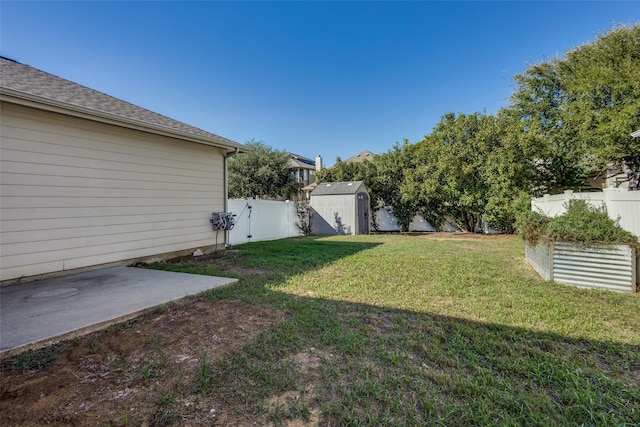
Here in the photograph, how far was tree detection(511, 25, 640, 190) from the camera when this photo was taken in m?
9.48

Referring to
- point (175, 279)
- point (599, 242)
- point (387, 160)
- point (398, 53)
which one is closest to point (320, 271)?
point (175, 279)

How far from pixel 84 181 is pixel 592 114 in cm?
1540

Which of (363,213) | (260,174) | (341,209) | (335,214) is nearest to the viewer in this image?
(341,209)

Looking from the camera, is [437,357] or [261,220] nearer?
[437,357]

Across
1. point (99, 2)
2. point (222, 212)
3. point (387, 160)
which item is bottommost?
point (222, 212)

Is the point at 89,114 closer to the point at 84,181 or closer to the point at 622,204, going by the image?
the point at 84,181

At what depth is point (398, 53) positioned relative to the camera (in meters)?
10.3

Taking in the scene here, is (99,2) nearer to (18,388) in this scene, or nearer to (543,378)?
(18,388)

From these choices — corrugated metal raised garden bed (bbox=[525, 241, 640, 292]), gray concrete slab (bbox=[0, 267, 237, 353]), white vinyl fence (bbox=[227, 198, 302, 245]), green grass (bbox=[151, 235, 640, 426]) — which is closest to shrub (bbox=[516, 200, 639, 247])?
corrugated metal raised garden bed (bbox=[525, 241, 640, 292])

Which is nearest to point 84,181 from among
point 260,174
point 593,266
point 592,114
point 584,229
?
point 584,229

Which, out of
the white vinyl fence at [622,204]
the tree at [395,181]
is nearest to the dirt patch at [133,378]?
the white vinyl fence at [622,204]

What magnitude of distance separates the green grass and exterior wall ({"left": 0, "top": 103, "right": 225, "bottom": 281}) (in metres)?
2.92

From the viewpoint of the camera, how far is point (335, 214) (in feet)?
43.4

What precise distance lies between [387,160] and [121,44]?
11.4m
